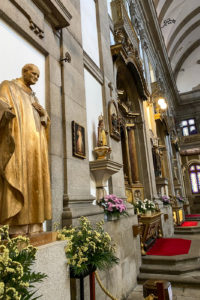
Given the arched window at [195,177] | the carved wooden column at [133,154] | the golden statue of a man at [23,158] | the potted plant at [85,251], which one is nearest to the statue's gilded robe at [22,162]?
the golden statue of a man at [23,158]

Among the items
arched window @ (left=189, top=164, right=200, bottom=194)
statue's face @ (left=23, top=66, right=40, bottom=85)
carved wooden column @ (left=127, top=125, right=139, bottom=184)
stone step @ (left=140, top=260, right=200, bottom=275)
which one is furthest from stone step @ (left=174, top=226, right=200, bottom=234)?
arched window @ (left=189, top=164, right=200, bottom=194)

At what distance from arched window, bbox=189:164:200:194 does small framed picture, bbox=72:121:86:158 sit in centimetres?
2006

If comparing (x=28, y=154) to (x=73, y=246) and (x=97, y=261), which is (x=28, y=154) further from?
(x=97, y=261)

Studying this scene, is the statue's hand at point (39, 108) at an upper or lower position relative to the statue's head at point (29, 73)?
lower

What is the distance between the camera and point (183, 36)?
2409 centimetres

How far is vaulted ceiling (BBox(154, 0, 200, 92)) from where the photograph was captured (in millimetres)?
20062

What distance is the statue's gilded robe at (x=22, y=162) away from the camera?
210cm

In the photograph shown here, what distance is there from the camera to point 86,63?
533 centimetres

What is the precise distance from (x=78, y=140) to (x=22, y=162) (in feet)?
6.20

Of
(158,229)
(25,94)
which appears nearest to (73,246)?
(25,94)

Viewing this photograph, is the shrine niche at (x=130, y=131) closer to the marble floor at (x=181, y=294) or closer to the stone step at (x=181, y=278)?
the stone step at (x=181, y=278)

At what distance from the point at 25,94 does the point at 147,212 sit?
18.8ft

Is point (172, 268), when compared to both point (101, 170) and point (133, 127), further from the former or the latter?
point (133, 127)

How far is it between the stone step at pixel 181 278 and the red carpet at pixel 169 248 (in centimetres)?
101
